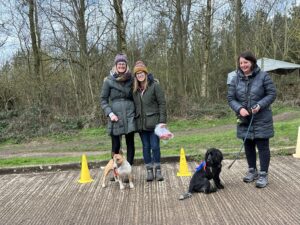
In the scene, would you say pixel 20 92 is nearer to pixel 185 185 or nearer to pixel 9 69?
pixel 9 69

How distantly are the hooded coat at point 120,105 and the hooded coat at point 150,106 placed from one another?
128 millimetres

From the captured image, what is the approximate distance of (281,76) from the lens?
2416 centimetres

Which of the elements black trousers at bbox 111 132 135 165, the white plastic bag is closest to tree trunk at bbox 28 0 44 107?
black trousers at bbox 111 132 135 165

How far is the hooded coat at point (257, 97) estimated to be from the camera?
5.23 meters

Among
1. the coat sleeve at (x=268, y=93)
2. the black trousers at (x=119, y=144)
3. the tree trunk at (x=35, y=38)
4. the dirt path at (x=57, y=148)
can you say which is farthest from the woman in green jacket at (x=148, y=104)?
the tree trunk at (x=35, y=38)

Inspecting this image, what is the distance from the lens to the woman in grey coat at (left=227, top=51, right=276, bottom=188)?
17.1ft

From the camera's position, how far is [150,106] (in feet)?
19.2

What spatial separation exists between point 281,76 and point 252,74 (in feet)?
66.3

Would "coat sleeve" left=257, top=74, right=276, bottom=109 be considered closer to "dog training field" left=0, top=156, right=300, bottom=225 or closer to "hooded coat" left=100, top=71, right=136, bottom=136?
"dog training field" left=0, top=156, right=300, bottom=225

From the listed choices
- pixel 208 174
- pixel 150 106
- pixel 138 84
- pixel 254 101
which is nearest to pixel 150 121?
pixel 150 106

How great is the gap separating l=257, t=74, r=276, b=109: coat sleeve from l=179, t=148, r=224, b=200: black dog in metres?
0.93

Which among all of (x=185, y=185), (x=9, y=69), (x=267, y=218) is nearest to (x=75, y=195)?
(x=185, y=185)

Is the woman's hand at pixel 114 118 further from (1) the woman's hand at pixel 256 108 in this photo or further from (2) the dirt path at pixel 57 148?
(2) the dirt path at pixel 57 148

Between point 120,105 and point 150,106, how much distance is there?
48 centimetres
